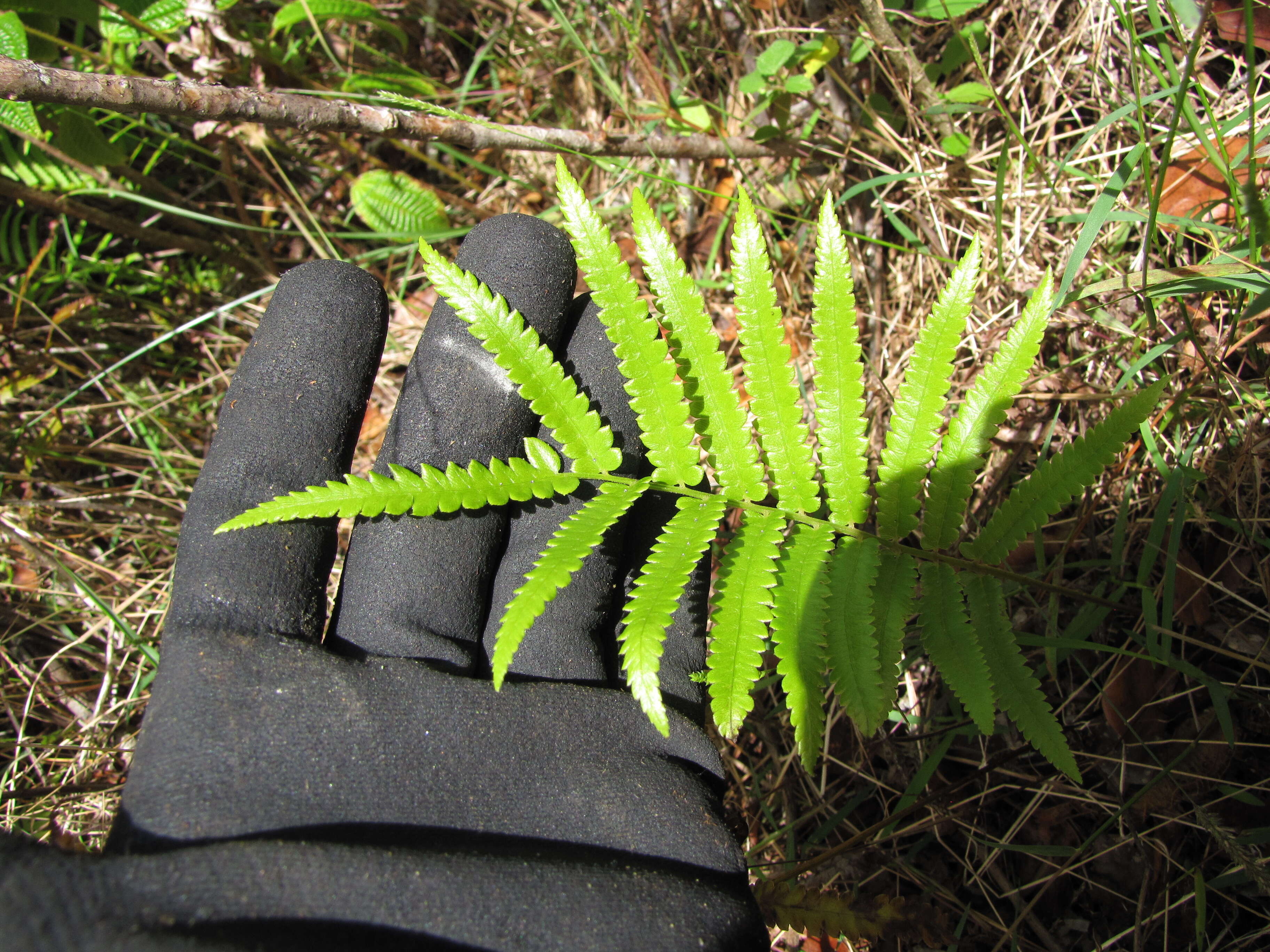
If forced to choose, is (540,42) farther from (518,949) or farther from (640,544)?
(518,949)

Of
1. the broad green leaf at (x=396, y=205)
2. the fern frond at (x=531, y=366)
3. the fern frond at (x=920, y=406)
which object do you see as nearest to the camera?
the fern frond at (x=920, y=406)

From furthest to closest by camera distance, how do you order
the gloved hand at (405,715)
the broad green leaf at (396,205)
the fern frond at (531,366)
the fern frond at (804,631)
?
1. the broad green leaf at (396,205)
2. the fern frond at (531,366)
3. the fern frond at (804,631)
4. the gloved hand at (405,715)

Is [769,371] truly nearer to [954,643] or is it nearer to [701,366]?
[701,366]

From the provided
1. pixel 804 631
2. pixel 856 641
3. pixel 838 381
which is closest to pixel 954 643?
pixel 856 641

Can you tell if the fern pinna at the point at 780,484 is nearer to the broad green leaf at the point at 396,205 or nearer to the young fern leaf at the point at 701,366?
the young fern leaf at the point at 701,366

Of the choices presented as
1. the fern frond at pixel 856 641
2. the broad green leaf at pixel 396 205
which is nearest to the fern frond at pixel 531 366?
the fern frond at pixel 856 641

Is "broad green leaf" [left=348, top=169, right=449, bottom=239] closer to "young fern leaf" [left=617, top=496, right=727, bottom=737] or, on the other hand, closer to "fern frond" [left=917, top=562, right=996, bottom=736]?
"young fern leaf" [left=617, top=496, right=727, bottom=737]
